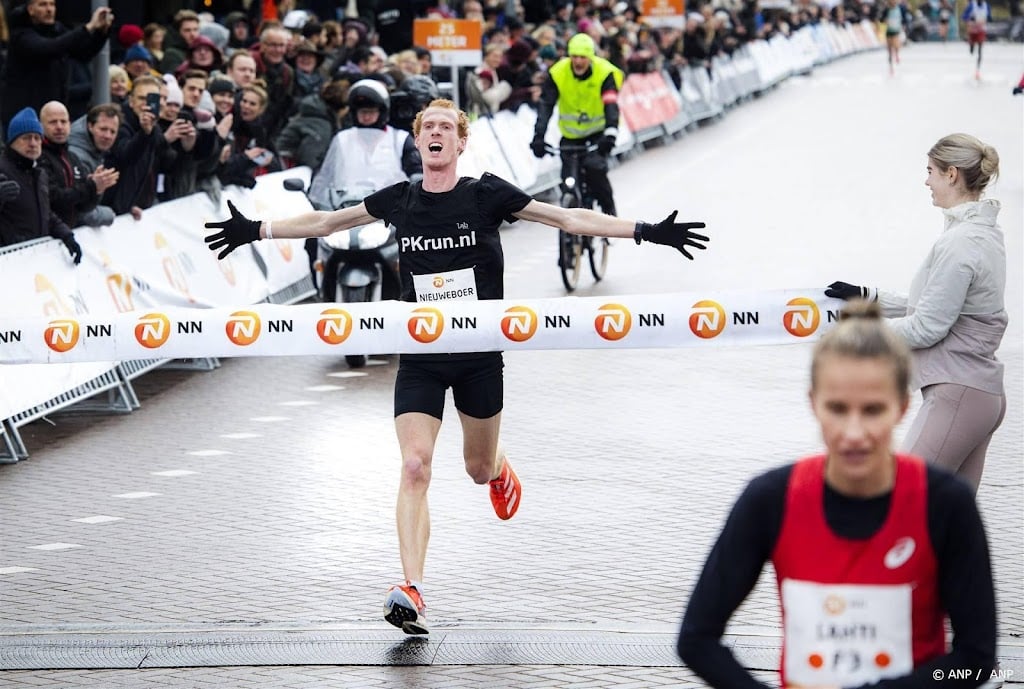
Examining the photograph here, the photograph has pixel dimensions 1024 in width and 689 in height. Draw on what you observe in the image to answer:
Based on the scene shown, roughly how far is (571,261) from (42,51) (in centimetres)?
480

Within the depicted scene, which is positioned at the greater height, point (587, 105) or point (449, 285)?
point (449, 285)

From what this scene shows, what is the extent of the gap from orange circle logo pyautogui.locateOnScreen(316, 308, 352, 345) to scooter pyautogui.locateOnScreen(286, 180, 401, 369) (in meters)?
6.17

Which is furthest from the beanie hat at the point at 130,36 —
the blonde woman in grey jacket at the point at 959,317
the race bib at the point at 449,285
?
the blonde woman in grey jacket at the point at 959,317

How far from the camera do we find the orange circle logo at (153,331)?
7.30m

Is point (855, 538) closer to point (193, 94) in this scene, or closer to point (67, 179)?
point (67, 179)

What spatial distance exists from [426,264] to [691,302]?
1043 millimetres

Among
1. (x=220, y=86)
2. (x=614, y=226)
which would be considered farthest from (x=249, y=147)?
(x=614, y=226)

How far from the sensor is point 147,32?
1927cm

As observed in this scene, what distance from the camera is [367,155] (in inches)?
560

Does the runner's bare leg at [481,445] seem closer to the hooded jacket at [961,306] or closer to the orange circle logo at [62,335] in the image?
the orange circle logo at [62,335]

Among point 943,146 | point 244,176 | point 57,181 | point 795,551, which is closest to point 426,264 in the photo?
point 943,146

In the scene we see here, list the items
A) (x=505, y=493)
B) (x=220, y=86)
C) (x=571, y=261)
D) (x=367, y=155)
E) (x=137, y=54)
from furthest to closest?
(x=137, y=54) → (x=571, y=261) → (x=220, y=86) → (x=367, y=155) → (x=505, y=493)

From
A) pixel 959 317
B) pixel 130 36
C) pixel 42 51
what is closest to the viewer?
pixel 959 317

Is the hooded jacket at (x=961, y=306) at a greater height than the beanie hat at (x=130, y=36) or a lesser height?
lesser
